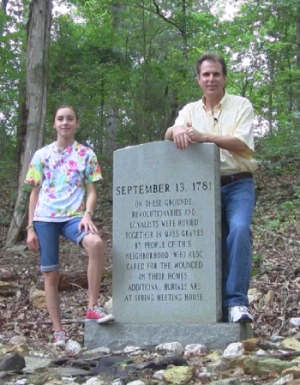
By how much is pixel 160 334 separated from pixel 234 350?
31.2 inches

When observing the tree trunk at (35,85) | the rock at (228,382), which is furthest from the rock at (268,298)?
the tree trunk at (35,85)

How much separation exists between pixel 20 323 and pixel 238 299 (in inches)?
106

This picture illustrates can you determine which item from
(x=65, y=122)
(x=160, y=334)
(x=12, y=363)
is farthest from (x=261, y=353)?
(x=65, y=122)

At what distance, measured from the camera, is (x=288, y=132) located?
14.0 meters

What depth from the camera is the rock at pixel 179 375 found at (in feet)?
11.1

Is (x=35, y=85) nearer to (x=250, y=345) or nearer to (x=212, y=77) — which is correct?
(x=212, y=77)

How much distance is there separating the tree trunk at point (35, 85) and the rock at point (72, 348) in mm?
6945

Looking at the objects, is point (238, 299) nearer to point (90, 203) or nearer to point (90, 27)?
point (90, 203)

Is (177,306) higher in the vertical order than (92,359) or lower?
higher

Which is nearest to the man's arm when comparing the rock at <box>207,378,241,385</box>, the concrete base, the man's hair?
the man's hair

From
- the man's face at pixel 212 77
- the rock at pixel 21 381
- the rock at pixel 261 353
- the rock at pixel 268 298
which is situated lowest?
the rock at pixel 21 381

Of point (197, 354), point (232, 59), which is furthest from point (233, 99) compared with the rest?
point (232, 59)

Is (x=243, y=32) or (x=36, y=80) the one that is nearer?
(x=36, y=80)

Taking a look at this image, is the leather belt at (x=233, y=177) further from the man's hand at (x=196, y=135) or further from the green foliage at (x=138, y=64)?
the green foliage at (x=138, y=64)
